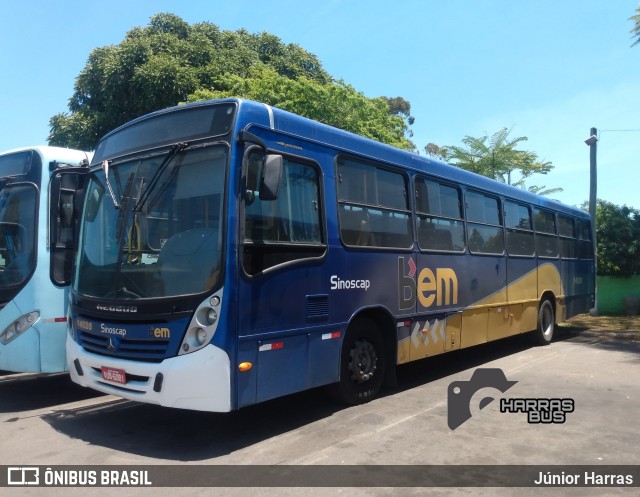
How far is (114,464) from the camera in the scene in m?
4.77

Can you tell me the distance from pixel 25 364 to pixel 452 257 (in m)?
6.12

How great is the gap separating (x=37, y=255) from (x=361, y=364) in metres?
4.30

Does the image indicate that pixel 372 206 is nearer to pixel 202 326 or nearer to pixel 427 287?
pixel 427 287

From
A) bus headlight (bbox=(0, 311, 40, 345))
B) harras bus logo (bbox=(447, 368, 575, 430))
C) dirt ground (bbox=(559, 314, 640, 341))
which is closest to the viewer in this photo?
harras bus logo (bbox=(447, 368, 575, 430))

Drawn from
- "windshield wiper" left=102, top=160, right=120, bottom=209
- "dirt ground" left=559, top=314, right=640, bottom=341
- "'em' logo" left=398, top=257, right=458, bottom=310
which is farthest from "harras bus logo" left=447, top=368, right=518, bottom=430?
"dirt ground" left=559, top=314, right=640, bottom=341

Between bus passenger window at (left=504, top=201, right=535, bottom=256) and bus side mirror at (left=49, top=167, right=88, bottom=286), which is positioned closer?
bus side mirror at (left=49, top=167, right=88, bottom=286)

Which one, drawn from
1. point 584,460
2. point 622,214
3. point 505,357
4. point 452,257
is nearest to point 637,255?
point 622,214

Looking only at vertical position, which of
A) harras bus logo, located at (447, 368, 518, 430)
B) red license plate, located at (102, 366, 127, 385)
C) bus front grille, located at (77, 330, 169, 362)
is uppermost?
bus front grille, located at (77, 330, 169, 362)

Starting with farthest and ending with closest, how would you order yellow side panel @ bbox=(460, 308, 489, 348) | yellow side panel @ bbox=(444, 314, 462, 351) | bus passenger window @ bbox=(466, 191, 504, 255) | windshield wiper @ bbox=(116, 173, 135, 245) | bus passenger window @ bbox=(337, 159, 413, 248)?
bus passenger window @ bbox=(466, 191, 504, 255) < yellow side panel @ bbox=(460, 308, 489, 348) < yellow side panel @ bbox=(444, 314, 462, 351) < bus passenger window @ bbox=(337, 159, 413, 248) < windshield wiper @ bbox=(116, 173, 135, 245)

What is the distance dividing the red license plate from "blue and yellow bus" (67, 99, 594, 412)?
0.9 inches

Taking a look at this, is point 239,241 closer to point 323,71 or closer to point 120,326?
point 120,326

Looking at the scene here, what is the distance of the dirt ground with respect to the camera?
14533 millimetres

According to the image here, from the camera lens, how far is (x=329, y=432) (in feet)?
18.5

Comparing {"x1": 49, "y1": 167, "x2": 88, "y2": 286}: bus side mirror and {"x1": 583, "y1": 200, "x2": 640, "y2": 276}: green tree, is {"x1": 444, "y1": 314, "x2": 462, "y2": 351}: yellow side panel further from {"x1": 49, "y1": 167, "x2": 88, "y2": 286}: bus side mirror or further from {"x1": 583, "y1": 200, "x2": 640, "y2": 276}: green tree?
{"x1": 583, "y1": 200, "x2": 640, "y2": 276}: green tree
